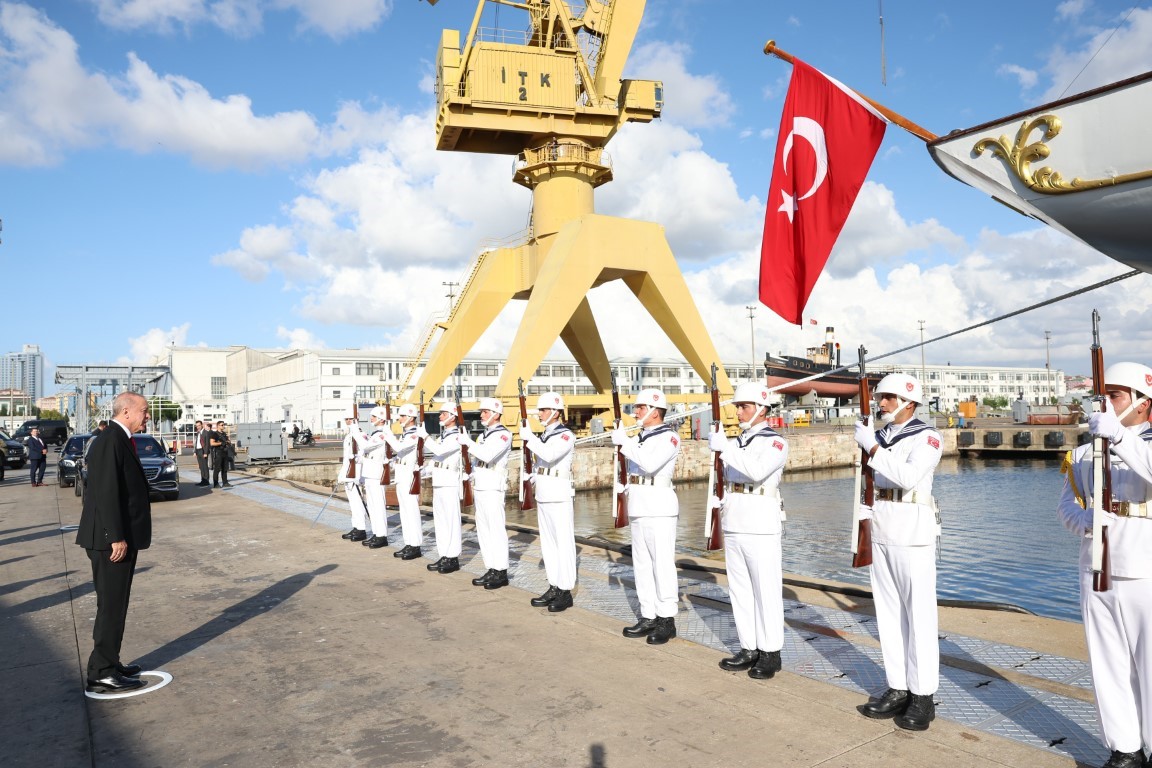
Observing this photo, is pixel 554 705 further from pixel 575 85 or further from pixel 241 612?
pixel 575 85

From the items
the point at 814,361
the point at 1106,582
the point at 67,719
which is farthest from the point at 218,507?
the point at 814,361

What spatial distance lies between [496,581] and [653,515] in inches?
97.9

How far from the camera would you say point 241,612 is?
7.20m

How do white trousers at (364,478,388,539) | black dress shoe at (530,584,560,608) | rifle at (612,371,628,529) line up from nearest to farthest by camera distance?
1. rifle at (612,371,628,529)
2. black dress shoe at (530,584,560,608)
3. white trousers at (364,478,388,539)

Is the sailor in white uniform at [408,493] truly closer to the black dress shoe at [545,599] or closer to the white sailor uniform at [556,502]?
the white sailor uniform at [556,502]

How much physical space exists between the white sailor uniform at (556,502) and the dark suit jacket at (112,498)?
11.2ft

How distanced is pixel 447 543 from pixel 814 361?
228ft

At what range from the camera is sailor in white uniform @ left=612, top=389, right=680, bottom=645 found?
6.07m

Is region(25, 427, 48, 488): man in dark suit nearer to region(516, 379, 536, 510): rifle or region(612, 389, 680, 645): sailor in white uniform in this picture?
region(516, 379, 536, 510): rifle

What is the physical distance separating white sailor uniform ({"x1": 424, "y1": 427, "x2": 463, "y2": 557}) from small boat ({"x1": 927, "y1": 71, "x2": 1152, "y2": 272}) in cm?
608

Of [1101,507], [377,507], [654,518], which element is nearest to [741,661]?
[654,518]

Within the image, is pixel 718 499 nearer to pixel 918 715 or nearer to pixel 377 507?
pixel 918 715

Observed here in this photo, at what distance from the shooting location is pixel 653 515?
246 inches

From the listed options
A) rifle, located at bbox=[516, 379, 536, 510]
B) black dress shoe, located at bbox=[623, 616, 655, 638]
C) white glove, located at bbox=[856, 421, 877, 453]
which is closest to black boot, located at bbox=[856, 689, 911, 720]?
white glove, located at bbox=[856, 421, 877, 453]
